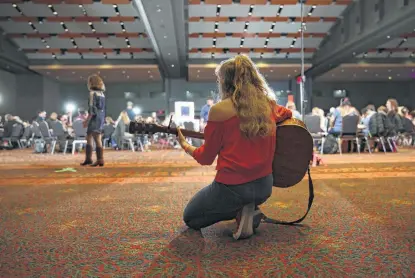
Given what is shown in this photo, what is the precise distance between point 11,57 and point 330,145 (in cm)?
1334

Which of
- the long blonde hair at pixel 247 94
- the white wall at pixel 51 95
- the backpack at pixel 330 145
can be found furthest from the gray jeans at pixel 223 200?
the white wall at pixel 51 95

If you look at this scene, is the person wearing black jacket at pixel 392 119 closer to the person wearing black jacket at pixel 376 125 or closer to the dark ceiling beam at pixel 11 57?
the person wearing black jacket at pixel 376 125

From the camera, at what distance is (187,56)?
1755 cm


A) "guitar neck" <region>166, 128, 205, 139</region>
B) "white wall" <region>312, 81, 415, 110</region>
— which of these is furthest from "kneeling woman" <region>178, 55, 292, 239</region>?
"white wall" <region>312, 81, 415, 110</region>

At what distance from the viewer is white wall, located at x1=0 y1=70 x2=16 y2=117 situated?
18172mm

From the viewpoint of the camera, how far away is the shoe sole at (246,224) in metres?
1.88

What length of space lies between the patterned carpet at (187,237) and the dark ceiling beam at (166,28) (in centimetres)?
806

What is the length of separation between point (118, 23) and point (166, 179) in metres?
10.8

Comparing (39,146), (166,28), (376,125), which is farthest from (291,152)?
(166,28)

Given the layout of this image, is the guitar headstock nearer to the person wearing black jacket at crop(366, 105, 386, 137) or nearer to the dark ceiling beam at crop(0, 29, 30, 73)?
the person wearing black jacket at crop(366, 105, 386, 137)

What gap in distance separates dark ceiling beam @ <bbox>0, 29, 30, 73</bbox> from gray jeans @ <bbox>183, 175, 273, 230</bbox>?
1552cm

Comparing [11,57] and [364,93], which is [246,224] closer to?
[11,57]

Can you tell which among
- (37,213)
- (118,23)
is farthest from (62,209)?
(118,23)

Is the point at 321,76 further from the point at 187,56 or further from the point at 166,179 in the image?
the point at 166,179
